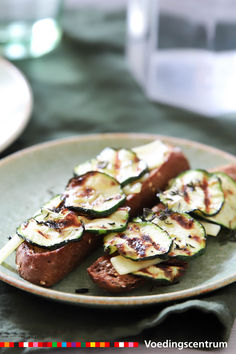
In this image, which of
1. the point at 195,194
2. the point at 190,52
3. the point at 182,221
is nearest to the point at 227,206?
the point at 195,194

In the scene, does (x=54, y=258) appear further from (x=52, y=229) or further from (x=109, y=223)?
(x=109, y=223)

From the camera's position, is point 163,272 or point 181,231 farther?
point 181,231

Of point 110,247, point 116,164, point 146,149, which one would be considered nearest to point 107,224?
point 110,247

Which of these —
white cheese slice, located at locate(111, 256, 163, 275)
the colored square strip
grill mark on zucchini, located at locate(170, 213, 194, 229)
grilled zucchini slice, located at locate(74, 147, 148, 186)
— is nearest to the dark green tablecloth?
the colored square strip

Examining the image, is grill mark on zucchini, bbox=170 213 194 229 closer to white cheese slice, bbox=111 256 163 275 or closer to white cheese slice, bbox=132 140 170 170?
white cheese slice, bbox=111 256 163 275

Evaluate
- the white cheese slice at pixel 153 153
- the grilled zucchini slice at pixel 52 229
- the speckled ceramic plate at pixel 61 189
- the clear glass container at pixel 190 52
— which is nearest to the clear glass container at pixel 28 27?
the clear glass container at pixel 190 52

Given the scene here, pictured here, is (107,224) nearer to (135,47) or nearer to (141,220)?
(141,220)
